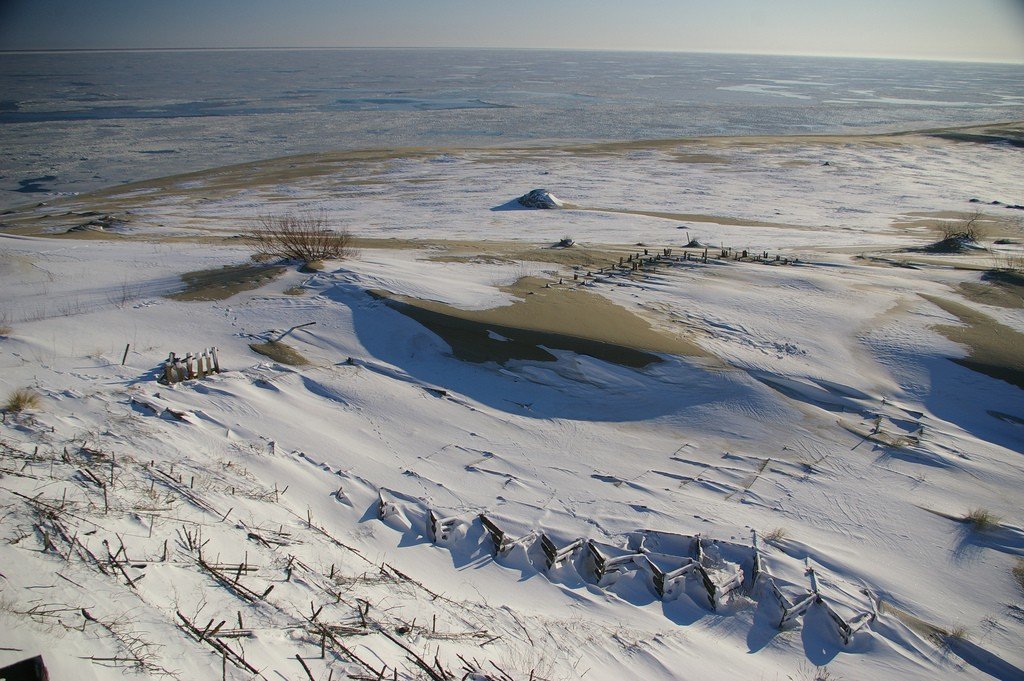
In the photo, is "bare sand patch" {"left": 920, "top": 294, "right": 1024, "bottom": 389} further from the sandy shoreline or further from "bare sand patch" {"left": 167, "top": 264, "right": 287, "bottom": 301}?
the sandy shoreline

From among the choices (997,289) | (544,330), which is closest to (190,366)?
(544,330)

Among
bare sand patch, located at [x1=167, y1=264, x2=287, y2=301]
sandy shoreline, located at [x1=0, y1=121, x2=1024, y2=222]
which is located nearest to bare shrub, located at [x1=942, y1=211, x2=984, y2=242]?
sandy shoreline, located at [x1=0, y1=121, x2=1024, y2=222]

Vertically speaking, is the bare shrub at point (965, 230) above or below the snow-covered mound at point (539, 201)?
below

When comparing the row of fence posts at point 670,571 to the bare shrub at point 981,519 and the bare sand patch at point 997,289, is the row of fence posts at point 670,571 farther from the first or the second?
the bare sand patch at point 997,289

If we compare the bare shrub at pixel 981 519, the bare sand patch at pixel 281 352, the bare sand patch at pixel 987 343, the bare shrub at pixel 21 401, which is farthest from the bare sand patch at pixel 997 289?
the bare shrub at pixel 21 401

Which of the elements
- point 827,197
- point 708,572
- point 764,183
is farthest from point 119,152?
point 708,572

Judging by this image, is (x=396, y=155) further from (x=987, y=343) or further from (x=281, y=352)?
(x=987, y=343)
